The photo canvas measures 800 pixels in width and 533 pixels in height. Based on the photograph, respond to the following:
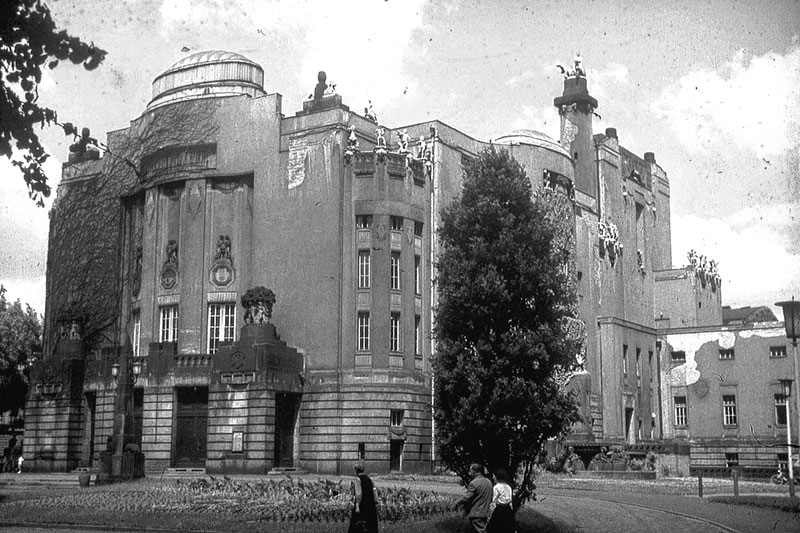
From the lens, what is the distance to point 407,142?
56.2 meters

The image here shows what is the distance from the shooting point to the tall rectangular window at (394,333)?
52562 millimetres

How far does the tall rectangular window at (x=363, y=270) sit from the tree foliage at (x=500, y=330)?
92.4ft

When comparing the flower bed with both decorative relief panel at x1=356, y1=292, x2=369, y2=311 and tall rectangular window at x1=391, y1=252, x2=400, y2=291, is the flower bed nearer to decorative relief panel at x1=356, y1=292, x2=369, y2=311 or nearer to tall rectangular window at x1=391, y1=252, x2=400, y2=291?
decorative relief panel at x1=356, y1=292, x2=369, y2=311

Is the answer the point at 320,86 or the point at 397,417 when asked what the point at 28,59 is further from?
the point at 320,86

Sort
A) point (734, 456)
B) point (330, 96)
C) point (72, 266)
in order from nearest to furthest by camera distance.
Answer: point (330, 96), point (72, 266), point (734, 456)

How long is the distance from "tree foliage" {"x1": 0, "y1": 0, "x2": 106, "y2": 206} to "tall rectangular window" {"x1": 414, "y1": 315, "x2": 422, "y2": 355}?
42.8 m

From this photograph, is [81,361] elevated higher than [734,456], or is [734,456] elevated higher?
[81,361]

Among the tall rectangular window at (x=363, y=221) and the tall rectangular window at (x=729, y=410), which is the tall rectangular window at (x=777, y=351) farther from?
the tall rectangular window at (x=363, y=221)

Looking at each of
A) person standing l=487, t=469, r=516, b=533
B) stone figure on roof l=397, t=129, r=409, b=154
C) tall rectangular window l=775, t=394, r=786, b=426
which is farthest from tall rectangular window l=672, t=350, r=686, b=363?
person standing l=487, t=469, r=516, b=533

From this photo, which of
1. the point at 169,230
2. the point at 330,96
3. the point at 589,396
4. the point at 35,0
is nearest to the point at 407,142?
the point at 330,96

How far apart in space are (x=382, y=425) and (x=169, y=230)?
17.6 m

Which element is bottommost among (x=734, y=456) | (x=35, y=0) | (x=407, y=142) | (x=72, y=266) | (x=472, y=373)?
(x=734, y=456)

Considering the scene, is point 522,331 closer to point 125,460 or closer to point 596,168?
point 125,460

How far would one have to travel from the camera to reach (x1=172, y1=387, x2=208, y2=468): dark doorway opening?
51.6 m
